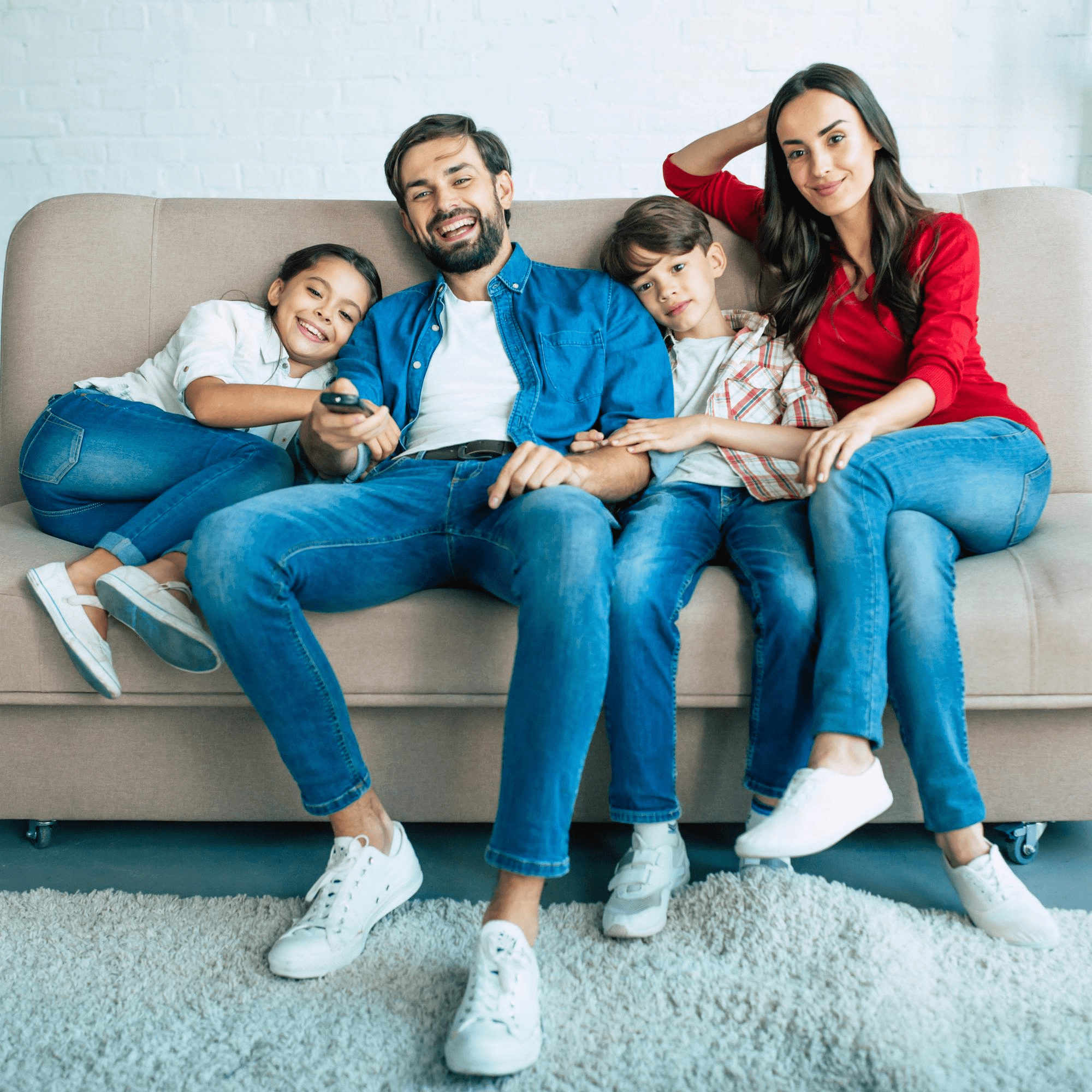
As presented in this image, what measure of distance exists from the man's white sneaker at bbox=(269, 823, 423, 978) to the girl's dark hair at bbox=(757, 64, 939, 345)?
1.09 meters

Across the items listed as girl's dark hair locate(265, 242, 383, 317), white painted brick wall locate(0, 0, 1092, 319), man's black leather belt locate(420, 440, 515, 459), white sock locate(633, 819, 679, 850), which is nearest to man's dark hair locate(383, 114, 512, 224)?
girl's dark hair locate(265, 242, 383, 317)

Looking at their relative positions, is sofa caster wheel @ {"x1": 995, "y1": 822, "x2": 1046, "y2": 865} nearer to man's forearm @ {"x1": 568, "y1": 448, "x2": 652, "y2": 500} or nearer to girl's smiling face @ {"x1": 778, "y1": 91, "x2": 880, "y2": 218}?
man's forearm @ {"x1": 568, "y1": 448, "x2": 652, "y2": 500}

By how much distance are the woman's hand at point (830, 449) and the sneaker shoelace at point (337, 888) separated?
2.52ft

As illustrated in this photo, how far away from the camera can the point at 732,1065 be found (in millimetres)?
957

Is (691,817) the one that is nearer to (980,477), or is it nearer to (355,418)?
(980,477)

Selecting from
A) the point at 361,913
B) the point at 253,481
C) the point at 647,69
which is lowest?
the point at 361,913

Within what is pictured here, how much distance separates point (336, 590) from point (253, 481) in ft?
1.16

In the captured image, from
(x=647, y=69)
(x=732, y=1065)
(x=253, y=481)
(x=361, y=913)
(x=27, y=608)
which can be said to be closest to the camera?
(x=732, y=1065)

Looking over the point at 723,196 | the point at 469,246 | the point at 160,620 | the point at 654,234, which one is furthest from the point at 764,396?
the point at 160,620

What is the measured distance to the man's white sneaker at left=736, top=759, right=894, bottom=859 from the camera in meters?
1.08

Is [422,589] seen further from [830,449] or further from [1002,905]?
[1002,905]

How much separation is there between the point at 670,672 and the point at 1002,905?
1.60 ft

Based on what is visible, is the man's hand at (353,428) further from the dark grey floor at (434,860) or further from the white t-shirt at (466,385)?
the dark grey floor at (434,860)

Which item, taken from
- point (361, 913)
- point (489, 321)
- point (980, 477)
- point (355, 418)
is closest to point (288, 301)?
point (489, 321)
